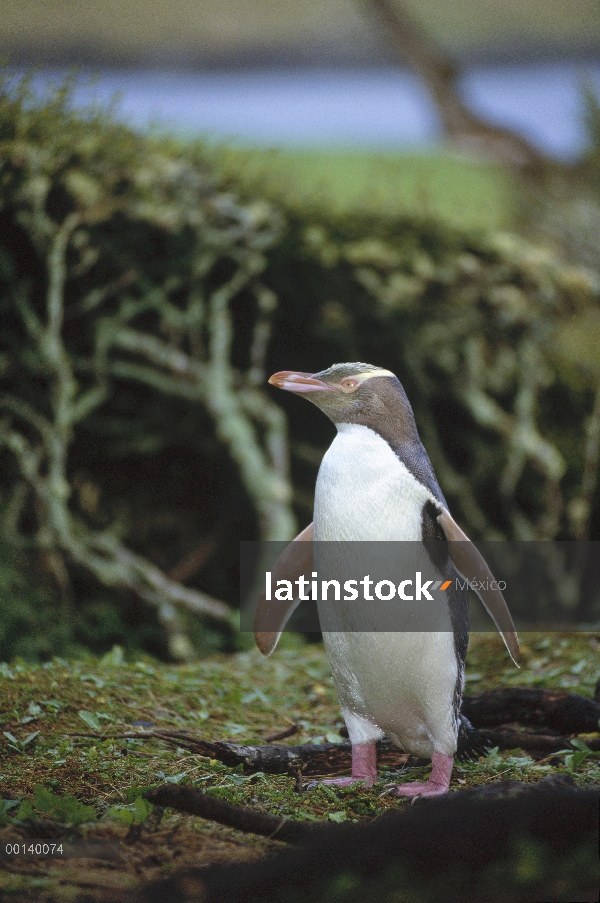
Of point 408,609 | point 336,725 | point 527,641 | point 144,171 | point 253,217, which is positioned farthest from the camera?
point 253,217

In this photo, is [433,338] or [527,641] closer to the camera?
[527,641]

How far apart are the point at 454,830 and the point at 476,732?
0.86m

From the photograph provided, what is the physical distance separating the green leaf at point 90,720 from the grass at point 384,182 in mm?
2841

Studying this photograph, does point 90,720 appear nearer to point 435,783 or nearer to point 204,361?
point 435,783

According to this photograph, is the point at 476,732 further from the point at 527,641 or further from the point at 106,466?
the point at 106,466

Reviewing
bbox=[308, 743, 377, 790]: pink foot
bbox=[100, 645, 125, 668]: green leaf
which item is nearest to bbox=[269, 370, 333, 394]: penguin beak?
bbox=[308, 743, 377, 790]: pink foot

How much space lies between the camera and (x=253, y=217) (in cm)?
393

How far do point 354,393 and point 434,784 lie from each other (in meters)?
0.95

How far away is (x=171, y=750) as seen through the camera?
6.49 ft

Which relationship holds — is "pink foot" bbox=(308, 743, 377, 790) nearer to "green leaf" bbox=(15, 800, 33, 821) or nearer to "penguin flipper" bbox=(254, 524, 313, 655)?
"penguin flipper" bbox=(254, 524, 313, 655)

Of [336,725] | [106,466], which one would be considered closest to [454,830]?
[336,725]

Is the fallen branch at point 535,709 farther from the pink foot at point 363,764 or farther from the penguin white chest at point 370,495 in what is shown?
the penguin white chest at point 370,495

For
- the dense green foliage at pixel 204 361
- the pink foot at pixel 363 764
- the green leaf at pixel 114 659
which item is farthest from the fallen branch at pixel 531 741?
the dense green foliage at pixel 204 361

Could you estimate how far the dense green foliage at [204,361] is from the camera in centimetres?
356
